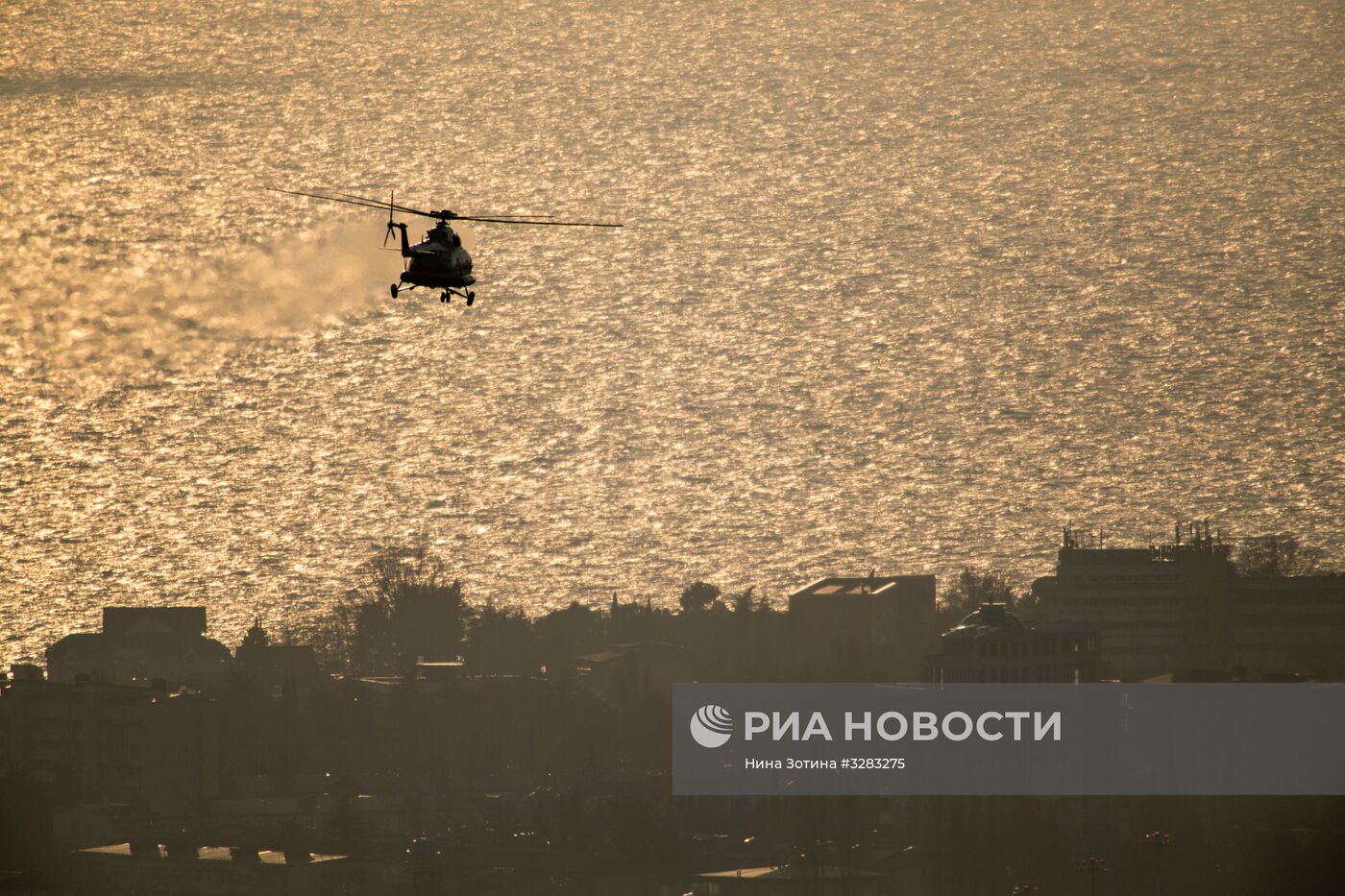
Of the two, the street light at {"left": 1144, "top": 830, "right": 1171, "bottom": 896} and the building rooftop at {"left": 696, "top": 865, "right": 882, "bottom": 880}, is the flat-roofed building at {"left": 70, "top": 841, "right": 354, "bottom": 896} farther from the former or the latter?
the street light at {"left": 1144, "top": 830, "right": 1171, "bottom": 896}

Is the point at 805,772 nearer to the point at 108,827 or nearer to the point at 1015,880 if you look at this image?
the point at 1015,880

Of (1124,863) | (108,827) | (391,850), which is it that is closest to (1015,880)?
(1124,863)

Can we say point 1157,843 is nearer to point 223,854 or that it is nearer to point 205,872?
point 223,854

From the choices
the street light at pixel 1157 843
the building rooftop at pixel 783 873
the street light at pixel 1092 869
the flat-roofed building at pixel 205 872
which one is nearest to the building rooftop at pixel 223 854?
the flat-roofed building at pixel 205 872

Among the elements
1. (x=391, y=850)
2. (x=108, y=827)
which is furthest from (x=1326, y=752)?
(x=108, y=827)

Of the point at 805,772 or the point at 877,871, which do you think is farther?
the point at 805,772

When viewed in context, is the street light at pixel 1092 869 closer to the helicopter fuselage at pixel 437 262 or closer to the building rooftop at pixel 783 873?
the building rooftop at pixel 783 873

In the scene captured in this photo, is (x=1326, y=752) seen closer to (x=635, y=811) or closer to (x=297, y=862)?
(x=635, y=811)
